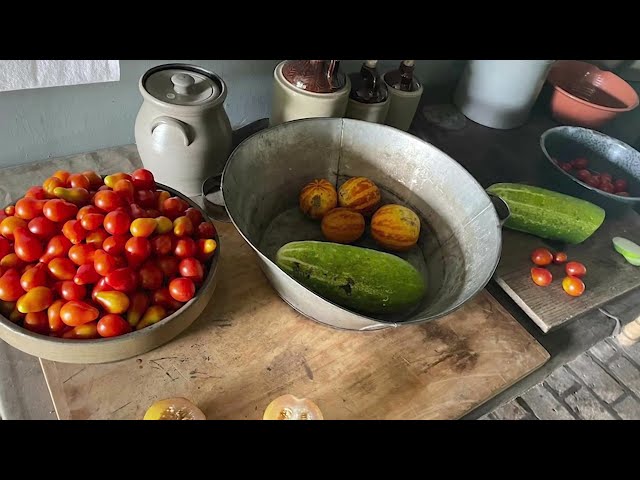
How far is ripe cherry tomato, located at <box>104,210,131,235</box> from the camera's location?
0.60 meters

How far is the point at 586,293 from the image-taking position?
0.87 meters

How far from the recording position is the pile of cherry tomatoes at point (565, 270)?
0.85 m

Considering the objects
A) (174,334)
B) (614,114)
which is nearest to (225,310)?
(174,334)

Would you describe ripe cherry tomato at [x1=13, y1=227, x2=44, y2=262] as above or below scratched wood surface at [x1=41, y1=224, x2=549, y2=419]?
above

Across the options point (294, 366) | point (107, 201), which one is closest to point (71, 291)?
point (107, 201)

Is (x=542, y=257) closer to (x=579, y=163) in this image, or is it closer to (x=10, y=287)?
(x=579, y=163)

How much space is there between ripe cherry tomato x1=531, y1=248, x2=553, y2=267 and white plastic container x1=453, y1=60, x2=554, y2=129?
17.7 inches

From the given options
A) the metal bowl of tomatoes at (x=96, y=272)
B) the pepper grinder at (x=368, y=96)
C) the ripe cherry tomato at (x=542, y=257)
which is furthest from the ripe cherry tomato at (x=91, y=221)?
the ripe cherry tomato at (x=542, y=257)

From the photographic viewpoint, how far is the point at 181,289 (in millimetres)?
619

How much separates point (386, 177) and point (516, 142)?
0.49m

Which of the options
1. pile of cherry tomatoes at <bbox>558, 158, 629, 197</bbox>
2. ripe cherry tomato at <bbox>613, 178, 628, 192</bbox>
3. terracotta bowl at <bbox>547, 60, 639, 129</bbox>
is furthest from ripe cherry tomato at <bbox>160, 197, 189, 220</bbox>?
terracotta bowl at <bbox>547, 60, 639, 129</bbox>

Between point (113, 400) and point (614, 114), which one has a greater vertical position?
point (614, 114)

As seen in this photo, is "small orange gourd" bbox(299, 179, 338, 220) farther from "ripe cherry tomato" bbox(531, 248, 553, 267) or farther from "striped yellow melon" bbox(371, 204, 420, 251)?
"ripe cherry tomato" bbox(531, 248, 553, 267)

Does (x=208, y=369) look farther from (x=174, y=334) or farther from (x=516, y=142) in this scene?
(x=516, y=142)
